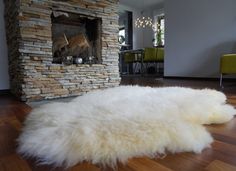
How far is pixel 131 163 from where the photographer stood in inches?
26.5

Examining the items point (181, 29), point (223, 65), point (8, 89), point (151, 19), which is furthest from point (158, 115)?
point (151, 19)

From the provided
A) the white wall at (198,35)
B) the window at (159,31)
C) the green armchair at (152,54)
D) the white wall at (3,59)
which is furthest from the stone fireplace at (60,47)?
the window at (159,31)

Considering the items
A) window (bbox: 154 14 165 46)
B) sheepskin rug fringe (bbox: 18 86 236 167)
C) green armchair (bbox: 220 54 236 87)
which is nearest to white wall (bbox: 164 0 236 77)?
green armchair (bbox: 220 54 236 87)

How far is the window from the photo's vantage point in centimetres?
595

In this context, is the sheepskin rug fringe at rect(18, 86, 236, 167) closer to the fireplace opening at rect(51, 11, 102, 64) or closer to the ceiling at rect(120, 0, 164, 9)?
the fireplace opening at rect(51, 11, 102, 64)

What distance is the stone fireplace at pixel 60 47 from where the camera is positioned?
210cm

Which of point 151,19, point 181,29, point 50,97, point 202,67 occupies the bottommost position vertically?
point 50,97

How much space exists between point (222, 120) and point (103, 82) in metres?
1.86

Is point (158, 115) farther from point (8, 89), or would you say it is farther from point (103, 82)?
point (8, 89)

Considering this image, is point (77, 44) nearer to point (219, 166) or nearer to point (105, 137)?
point (105, 137)

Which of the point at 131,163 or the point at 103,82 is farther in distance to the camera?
the point at 103,82

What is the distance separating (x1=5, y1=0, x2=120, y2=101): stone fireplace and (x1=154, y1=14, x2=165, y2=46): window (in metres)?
3.33

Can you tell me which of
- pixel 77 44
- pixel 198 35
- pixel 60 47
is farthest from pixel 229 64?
pixel 60 47

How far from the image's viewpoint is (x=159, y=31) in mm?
5992
